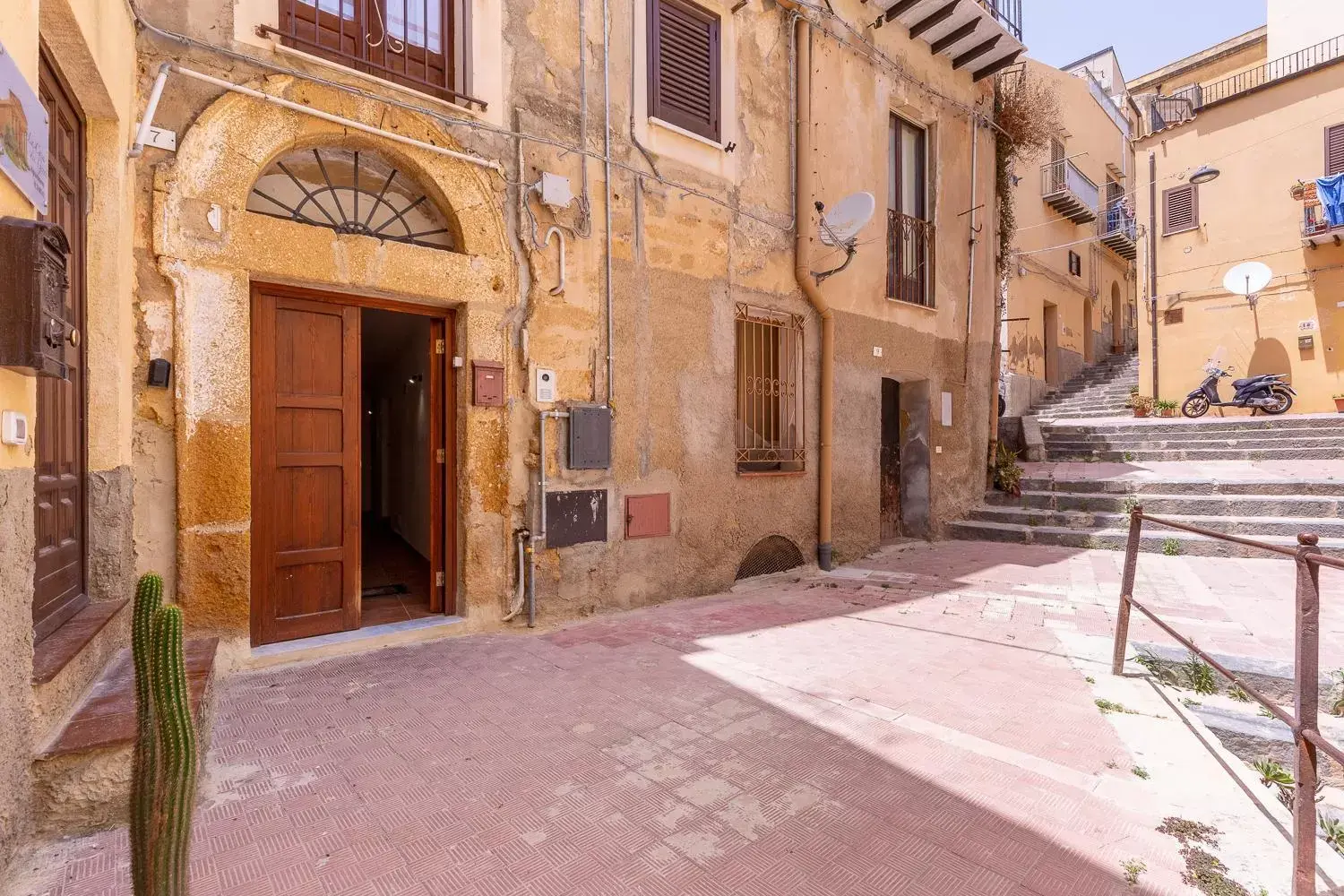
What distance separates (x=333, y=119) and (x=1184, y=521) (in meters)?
9.39

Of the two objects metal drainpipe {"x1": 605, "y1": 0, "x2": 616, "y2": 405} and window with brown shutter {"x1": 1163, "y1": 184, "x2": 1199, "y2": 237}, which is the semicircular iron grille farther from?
window with brown shutter {"x1": 1163, "y1": 184, "x2": 1199, "y2": 237}

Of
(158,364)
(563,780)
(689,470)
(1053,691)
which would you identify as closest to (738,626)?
(689,470)

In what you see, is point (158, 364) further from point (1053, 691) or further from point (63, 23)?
point (1053, 691)

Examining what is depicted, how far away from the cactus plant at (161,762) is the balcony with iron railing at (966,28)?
30.6 ft

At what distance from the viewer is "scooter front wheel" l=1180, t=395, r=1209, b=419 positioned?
1471cm

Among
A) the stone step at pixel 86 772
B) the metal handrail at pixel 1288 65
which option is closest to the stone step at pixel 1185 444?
the metal handrail at pixel 1288 65

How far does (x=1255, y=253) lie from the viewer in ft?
49.4

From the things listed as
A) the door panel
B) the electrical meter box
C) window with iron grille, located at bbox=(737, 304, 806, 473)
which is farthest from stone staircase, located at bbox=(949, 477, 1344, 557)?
the electrical meter box

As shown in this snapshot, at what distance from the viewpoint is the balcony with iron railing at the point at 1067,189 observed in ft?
60.8

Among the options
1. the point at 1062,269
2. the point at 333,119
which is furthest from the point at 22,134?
the point at 1062,269

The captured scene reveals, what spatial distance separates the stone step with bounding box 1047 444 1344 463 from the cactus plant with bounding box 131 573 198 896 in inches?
497

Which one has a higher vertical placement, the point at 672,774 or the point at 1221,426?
the point at 1221,426

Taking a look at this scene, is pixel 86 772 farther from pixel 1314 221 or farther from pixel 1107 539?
pixel 1314 221

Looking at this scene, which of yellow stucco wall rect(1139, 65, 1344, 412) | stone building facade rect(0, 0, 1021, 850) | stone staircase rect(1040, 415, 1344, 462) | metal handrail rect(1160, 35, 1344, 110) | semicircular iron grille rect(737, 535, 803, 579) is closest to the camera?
stone building facade rect(0, 0, 1021, 850)
